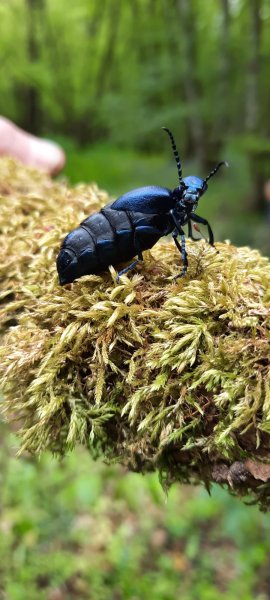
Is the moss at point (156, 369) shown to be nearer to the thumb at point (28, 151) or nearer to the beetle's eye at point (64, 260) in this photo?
the beetle's eye at point (64, 260)

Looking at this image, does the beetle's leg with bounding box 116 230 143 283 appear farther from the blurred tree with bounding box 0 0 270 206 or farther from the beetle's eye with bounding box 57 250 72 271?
the blurred tree with bounding box 0 0 270 206

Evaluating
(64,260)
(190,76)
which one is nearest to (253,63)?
(190,76)

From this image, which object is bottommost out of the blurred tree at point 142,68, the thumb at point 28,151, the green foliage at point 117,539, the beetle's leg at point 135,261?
the green foliage at point 117,539

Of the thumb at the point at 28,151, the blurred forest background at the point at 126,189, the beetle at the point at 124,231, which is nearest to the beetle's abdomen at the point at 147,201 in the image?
the beetle at the point at 124,231

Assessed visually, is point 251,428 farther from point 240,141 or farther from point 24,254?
point 240,141

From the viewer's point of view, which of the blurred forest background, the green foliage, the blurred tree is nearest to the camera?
the green foliage

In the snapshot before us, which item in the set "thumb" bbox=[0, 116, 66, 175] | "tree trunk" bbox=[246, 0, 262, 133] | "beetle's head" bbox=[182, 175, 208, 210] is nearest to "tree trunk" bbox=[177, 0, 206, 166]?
"tree trunk" bbox=[246, 0, 262, 133]

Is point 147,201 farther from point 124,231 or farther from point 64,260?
point 64,260
